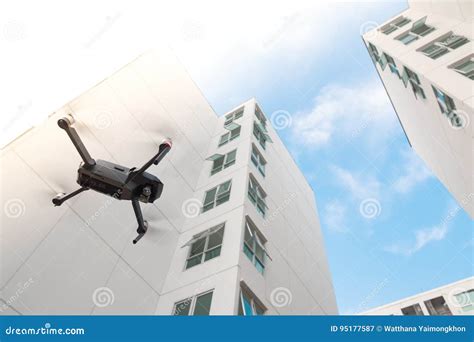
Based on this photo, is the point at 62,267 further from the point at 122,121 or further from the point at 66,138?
the point at 122,121

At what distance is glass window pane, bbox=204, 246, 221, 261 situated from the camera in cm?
1063

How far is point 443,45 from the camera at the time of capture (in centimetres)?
1647

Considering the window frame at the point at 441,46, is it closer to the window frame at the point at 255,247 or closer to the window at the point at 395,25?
the window at the point at 395,25

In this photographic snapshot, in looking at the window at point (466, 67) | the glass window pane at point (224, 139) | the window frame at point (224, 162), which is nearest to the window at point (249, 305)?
the window frame at point (224, 162)

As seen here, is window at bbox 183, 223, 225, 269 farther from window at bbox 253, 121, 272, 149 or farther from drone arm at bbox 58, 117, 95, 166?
window at bbox 253, 121, 272, 149

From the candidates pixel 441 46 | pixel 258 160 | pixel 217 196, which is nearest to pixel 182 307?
pixel 217 196

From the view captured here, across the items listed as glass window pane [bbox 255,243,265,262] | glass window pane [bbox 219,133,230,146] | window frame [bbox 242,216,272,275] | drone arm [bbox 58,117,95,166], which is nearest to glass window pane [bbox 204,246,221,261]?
window frame [bbox 242,216,272,275]

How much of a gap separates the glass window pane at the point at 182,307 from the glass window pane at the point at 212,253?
5.32ft

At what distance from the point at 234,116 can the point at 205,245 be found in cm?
1316

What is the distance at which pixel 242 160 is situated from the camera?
15.9m

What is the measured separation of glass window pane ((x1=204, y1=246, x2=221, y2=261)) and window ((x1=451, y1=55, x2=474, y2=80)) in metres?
12.4

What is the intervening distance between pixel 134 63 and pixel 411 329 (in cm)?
1324

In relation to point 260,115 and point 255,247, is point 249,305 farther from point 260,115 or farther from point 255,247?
point 260,115

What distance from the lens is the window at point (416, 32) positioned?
18.8 metres
